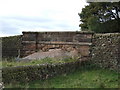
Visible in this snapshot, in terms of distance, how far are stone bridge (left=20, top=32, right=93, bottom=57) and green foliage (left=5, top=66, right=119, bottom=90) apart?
171 centimetres

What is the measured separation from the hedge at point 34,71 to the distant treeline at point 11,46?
162 inches

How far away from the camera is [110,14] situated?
691 inches

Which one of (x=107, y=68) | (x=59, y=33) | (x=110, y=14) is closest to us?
(x=107, y=68)

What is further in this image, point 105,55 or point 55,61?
point 105,55

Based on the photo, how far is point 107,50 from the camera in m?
10.9

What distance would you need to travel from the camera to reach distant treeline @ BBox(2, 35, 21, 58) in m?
13.5

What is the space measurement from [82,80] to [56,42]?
4.04 meters

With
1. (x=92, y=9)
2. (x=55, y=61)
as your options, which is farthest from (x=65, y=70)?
(x=92, y=9)

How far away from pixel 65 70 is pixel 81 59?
1.52 metres

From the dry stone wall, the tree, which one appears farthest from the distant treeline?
the tree

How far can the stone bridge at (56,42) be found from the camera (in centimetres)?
1188

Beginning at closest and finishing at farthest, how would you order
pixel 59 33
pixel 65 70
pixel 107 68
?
pixel 65 70 < pixel 107 68 < pixel 59 33

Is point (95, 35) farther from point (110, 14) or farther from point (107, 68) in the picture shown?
point (110, 14)

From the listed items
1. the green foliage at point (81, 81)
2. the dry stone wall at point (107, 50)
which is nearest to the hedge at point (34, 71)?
the green foliage at point (81, 81)
